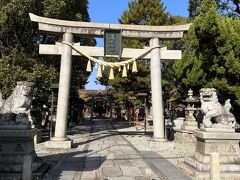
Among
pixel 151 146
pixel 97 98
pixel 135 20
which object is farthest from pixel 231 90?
pixel 97 98

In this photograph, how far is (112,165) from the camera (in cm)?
1145

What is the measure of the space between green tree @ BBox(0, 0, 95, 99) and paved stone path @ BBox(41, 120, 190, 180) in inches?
224

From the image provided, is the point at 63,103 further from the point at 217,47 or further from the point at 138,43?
the point at 138,43

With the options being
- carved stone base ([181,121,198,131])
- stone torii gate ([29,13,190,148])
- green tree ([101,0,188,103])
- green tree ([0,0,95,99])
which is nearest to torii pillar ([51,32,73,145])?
stone torii gate ([29,13,190,148])

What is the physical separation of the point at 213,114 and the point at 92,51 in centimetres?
807

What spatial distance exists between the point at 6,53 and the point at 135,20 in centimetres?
1956

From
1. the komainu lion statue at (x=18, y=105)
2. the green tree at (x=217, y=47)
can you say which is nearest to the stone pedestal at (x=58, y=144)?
the komainu lion statue at (x=18, y=105)

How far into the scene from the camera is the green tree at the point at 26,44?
18.8m

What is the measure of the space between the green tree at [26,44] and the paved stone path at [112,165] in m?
5.69

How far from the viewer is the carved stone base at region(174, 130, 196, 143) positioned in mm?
18406

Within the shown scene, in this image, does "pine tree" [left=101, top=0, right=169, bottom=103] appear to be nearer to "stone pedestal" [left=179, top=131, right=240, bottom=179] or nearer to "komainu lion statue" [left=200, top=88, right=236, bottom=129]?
"komainu lion statue" [left=200, top=88, right=236, bottom=129]

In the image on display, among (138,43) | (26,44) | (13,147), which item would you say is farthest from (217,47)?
(138,43)

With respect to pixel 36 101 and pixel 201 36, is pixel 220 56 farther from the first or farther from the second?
pixel 36 101

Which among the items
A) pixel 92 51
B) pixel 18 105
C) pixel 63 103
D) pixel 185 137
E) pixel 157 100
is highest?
pixel 92 51
